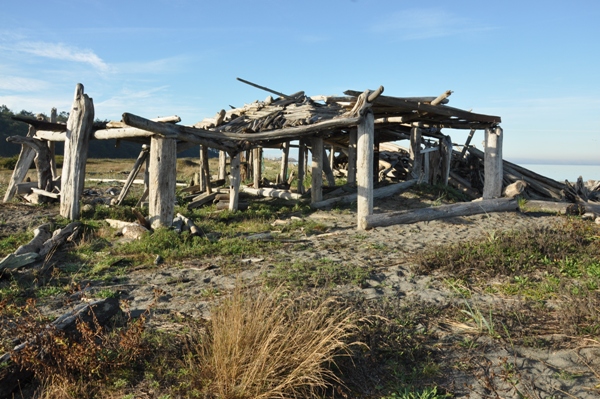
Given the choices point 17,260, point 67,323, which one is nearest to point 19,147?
point 17,260

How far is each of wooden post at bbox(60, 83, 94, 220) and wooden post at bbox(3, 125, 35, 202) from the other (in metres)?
3.15

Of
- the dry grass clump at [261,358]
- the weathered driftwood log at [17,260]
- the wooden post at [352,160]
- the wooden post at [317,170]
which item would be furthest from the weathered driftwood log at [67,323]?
the wooden post at [352,160]

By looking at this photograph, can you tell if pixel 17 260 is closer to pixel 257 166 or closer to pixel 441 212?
pixel 441 212

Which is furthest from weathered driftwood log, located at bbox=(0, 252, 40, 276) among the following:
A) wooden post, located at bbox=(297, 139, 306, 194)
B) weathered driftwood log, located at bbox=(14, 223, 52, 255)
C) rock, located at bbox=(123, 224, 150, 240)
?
wooden post, located at bbox=(297, 139, 306, 194)

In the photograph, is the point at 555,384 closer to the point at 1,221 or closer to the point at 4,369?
the point at 4,369

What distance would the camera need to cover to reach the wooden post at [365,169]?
38.0 ft

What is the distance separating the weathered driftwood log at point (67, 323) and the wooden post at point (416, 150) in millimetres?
13113

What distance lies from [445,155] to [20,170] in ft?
46.3

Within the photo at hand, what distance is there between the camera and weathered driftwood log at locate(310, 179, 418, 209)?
1443 cm

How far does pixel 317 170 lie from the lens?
14.8 m

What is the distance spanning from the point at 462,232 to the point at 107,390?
28.1 feet

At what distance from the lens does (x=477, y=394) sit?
4.41 meters

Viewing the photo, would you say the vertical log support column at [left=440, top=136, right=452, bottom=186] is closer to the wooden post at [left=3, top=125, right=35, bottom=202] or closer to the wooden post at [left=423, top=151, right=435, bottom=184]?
the wooden post at [left=423, top=151, right=435, bottom=184]

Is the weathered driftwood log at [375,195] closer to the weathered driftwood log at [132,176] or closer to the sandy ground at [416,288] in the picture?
the sandy ground at [416,288]
